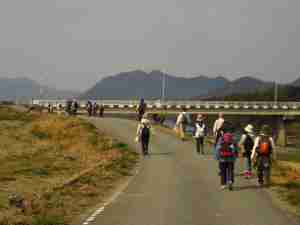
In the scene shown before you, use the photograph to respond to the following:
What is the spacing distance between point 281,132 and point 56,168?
6718 cm

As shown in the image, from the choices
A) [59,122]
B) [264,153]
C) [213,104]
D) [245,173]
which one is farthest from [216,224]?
[213,104]

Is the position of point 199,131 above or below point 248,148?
above

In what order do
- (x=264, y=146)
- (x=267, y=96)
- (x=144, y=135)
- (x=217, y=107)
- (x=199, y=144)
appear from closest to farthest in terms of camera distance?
(x=264, y=146)
(x=144, y=135)
(x=199, y=144)
(x=217, y=107)
(x=267, y=96)

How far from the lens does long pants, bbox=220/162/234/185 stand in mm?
15523

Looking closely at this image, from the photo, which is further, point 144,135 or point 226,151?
point 144,135

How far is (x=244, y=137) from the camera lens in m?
18.5

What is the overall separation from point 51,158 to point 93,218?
12.7 metres

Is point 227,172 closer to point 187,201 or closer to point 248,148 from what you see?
point 187,201

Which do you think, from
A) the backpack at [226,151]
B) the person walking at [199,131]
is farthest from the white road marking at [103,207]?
the person walking at [199,131]

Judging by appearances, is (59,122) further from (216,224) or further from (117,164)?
(216,224)

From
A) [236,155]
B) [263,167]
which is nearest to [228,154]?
[236,155]

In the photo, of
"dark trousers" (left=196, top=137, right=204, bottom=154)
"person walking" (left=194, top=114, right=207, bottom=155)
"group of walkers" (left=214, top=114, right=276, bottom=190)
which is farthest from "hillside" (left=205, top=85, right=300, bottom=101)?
"group of walkers" (left=214, top=114, right=276, bottom=190)

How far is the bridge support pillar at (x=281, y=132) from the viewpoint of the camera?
84.0 m

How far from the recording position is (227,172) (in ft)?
51.8
